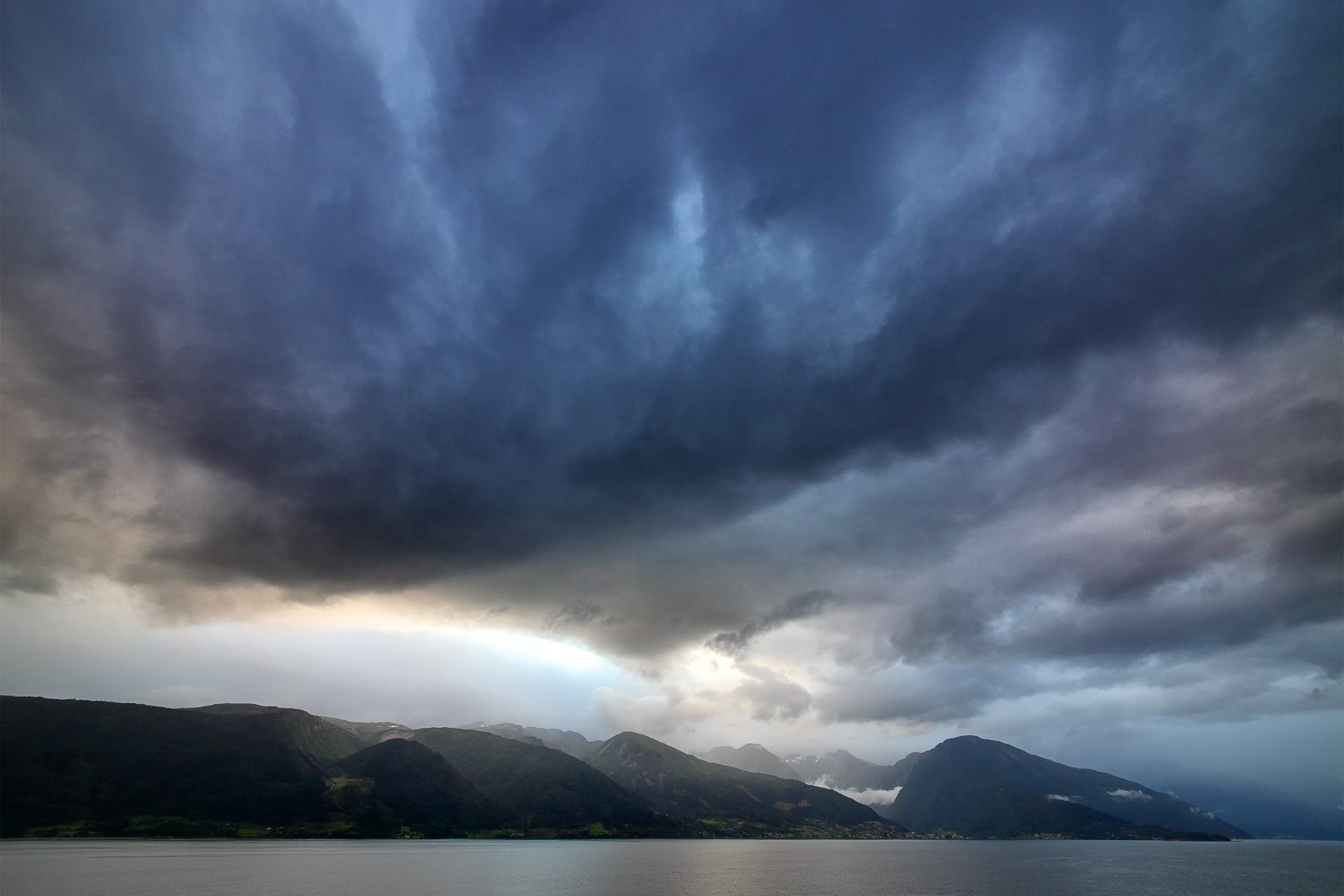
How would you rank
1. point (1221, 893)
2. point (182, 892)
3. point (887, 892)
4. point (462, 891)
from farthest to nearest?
point (1221, 893), point (887, 892), point (462, 891), point (182, 892)

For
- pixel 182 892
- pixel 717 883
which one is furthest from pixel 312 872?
pixel 717 883

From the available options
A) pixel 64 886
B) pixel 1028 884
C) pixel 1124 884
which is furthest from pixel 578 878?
pixel 1124 884

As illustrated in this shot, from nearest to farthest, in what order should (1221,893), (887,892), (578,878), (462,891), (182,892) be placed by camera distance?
(182,892) < (462,891) < (887,892) < (1221,893) < (578,878)

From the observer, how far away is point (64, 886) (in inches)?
5064

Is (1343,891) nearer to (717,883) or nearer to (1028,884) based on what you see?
(1028,884)

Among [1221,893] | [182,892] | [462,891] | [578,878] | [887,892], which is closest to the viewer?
[182,892]

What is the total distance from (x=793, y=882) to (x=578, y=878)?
63.4m

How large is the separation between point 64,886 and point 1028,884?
239375mm

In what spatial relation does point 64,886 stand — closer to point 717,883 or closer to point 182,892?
point 182,892

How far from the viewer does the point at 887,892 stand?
16175 cm

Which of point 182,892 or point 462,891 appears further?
point 462,891

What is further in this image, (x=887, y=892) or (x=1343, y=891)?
(x=1343, y=891)

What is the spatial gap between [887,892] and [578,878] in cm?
8782

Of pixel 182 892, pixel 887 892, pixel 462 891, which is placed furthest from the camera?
pixel 887 892
